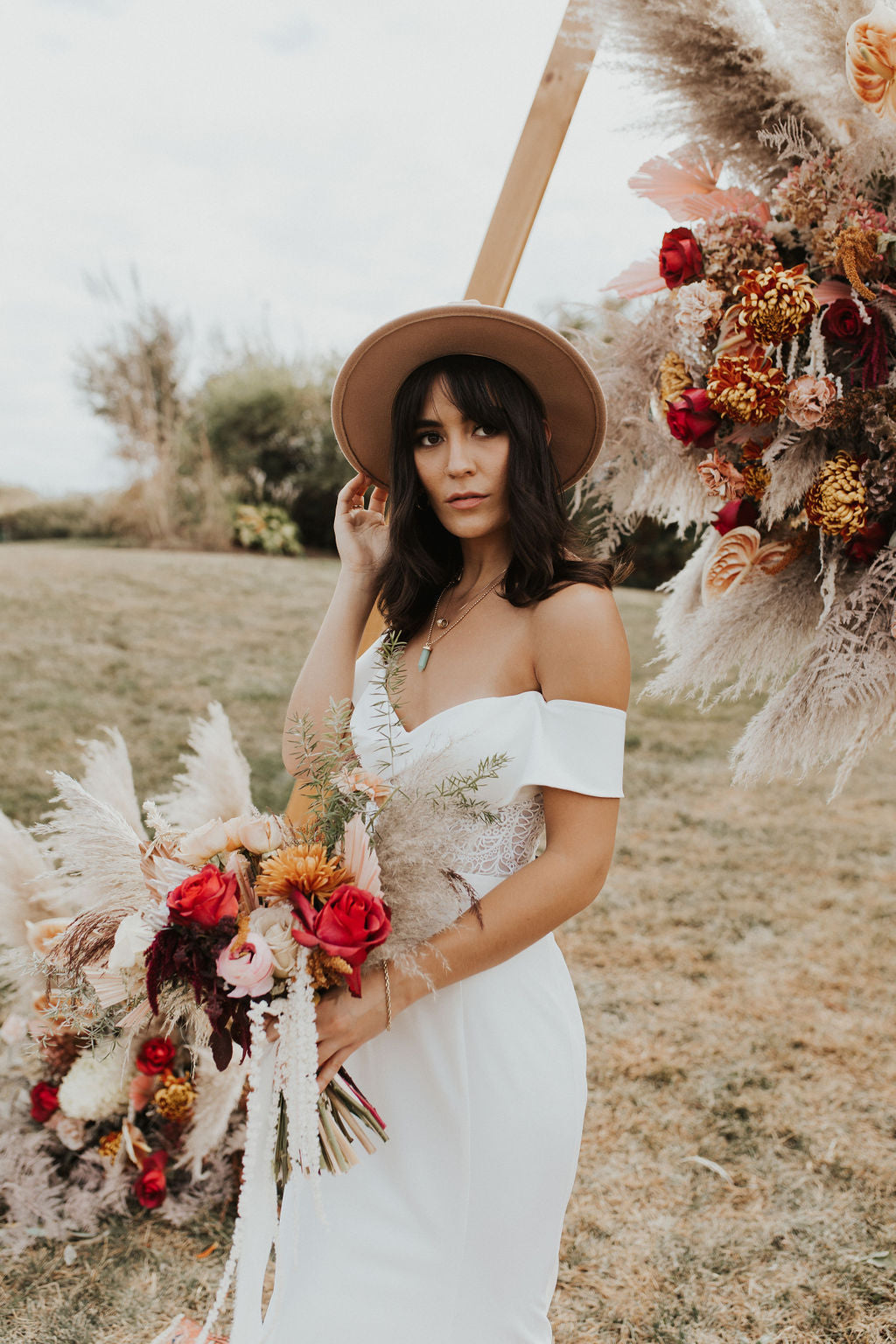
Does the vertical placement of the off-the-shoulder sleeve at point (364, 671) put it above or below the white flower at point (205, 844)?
above

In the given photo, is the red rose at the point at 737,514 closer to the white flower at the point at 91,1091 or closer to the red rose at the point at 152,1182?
the white flower at the point at 91,1091

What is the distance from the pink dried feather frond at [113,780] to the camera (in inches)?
92.1

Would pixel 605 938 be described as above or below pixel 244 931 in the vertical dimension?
below

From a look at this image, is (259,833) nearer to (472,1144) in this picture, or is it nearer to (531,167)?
(472,1144)

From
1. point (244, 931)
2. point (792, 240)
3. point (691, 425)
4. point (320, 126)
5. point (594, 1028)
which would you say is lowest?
point (594, 1028)

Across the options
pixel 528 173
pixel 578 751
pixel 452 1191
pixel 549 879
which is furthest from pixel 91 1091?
pixel 528 173

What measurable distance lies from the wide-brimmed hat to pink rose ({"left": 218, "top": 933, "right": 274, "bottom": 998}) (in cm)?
113

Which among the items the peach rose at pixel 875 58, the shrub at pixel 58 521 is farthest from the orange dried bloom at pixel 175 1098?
the shrub at pixel 58 521

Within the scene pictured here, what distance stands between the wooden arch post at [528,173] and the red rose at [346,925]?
2.94 ft

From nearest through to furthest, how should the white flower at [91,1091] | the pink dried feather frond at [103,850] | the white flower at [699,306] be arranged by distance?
the pink dried feather frond at [103,850]
the white flower at [699,306]
the white flower at [91,1091]

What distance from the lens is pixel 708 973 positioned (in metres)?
4.27

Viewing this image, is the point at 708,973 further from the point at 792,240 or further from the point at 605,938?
the point at 792,240

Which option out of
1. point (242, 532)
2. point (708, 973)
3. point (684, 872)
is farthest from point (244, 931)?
point (242, 532)

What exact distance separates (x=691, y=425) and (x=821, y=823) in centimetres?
495
